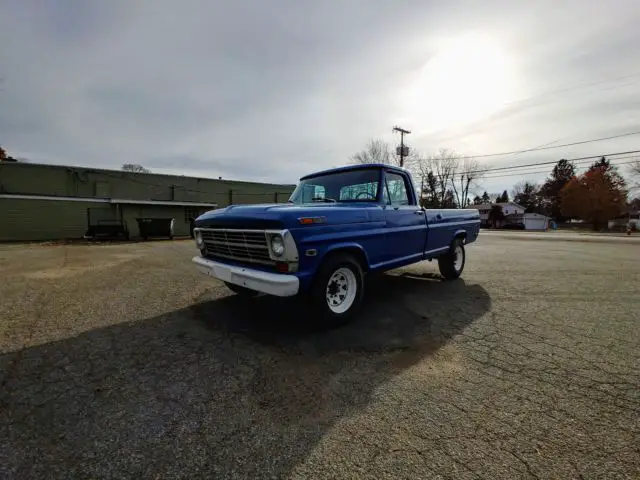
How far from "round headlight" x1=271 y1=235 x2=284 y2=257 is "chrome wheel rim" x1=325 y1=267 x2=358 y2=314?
798 mm

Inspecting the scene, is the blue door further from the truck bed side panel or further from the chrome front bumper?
the chrome front bumper

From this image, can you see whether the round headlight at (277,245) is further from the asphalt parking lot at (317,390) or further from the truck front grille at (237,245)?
the asphalt parking lot at (317,390)

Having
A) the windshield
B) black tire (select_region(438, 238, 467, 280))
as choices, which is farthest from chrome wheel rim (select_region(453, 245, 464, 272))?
the windshield

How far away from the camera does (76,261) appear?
1020 centimetres

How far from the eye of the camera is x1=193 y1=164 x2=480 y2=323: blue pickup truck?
3.59 meters

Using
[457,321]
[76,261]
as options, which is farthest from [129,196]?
[457,321]

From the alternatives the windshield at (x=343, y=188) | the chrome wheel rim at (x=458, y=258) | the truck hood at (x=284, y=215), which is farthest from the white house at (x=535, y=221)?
the truck hood at (x=284, y=215)

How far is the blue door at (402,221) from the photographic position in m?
4.89

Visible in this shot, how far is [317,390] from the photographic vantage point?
2.73 meters

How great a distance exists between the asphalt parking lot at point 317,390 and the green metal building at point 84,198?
21.5 metres

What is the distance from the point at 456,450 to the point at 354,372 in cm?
112

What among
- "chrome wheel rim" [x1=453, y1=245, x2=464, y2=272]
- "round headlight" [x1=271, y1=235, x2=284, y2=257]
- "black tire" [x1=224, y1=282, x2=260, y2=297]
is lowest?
"black tire" [x1=224, y1=282, x2=260, y2=297]

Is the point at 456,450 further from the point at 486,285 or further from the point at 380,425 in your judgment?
the point at 486,285

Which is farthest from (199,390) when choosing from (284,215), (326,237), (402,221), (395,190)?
(395,190)
